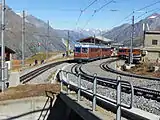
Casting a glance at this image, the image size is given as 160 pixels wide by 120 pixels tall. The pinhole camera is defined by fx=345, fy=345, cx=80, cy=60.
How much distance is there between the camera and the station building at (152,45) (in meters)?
71.6

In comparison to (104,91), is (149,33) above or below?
above

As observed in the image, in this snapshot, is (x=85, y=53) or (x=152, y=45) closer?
(x=85, y=53)

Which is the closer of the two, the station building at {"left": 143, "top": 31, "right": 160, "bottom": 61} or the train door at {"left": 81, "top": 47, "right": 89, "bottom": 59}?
the train door at {"left": 81, "top": 47, "right": 89, "bottom": 59}

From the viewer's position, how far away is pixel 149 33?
75.4m

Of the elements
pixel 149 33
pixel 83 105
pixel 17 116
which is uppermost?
pixel 149 33

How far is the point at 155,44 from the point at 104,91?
61.9 meters

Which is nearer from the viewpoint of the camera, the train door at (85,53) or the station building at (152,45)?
the train door at (85,53)

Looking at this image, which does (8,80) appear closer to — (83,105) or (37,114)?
(37,114)

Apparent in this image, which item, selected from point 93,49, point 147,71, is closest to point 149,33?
point 93,49

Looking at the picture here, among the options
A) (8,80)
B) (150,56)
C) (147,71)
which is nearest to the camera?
(8,80)

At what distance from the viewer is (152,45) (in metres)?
73.4

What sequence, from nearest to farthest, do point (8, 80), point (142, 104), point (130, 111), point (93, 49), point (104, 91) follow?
1. point (130, 111)
2. point (142, 104)
3. point (104, 91)
4. point (8, 80)
5. point (93, 49)

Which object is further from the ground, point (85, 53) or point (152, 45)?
point (152, 45)

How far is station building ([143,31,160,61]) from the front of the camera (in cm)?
7162
